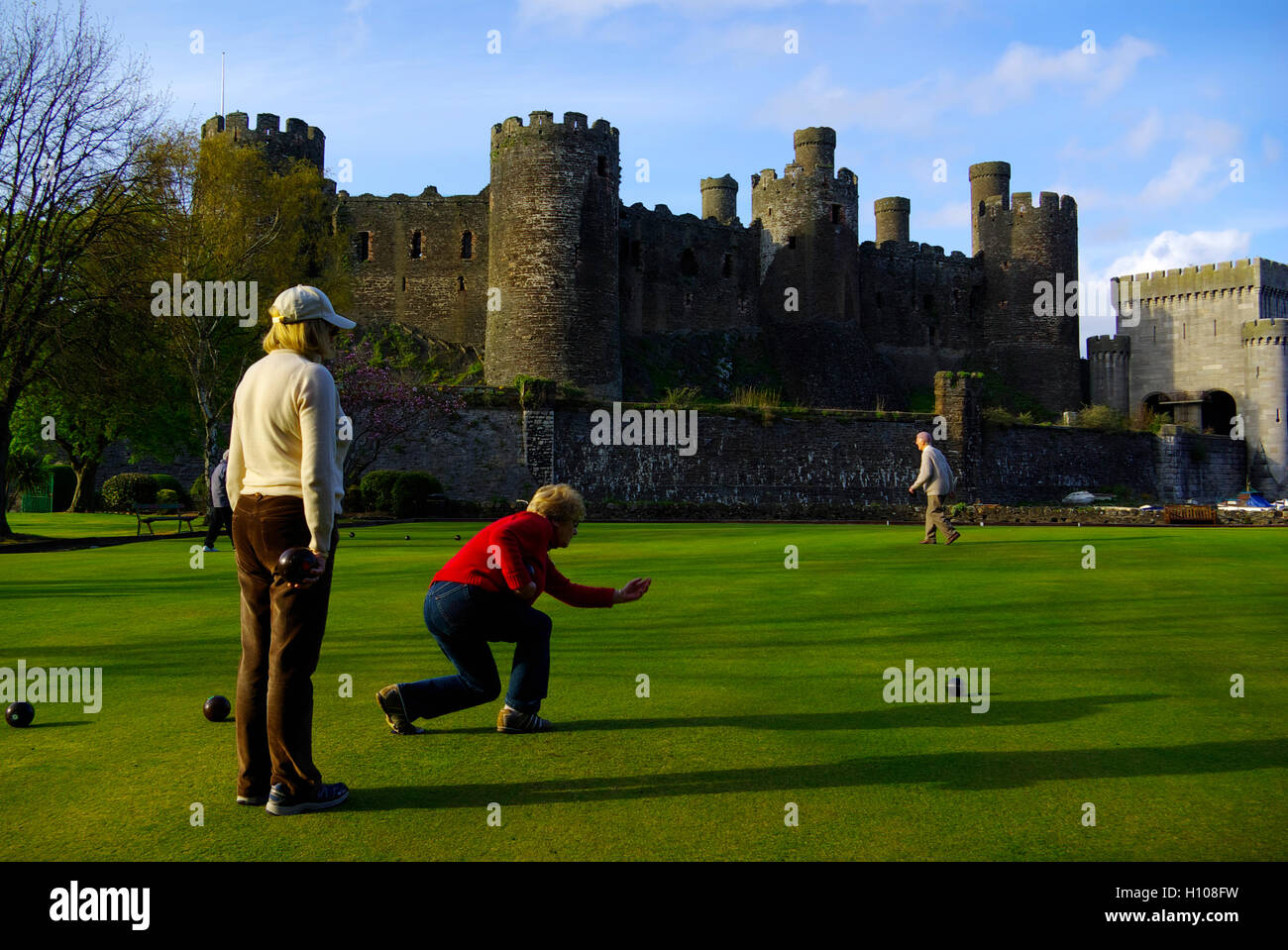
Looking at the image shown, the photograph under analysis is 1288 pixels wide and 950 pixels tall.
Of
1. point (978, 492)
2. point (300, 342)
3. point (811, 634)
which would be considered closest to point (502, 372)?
point (978, 492)

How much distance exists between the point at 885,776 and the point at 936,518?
14.5 metres

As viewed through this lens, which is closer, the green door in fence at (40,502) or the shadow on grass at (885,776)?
the shadow on grass at (885,776)

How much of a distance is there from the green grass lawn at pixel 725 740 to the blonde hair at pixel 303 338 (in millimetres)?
1853

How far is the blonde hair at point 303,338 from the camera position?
4.71 meters

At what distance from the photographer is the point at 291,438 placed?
181 inches

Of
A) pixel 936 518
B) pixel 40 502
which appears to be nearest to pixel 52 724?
pixel 936 518

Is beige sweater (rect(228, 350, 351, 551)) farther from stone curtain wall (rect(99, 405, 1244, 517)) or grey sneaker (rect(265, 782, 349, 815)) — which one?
stone curtain wall (rect(99, 405, 1244, 517))

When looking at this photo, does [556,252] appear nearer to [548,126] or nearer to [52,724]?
[548,126]

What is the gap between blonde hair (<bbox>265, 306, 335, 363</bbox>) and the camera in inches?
185

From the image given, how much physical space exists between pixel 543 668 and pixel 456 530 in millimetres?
19238

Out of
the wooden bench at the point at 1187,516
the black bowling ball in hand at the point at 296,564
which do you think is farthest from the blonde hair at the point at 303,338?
the wooden bench at the point at 1187,516

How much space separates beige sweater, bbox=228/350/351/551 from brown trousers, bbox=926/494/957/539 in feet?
49.2

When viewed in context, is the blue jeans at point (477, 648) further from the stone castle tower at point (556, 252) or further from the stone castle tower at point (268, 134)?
the stone castle tower at point (268, 134)

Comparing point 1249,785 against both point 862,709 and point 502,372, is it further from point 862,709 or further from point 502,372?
point 502,372
